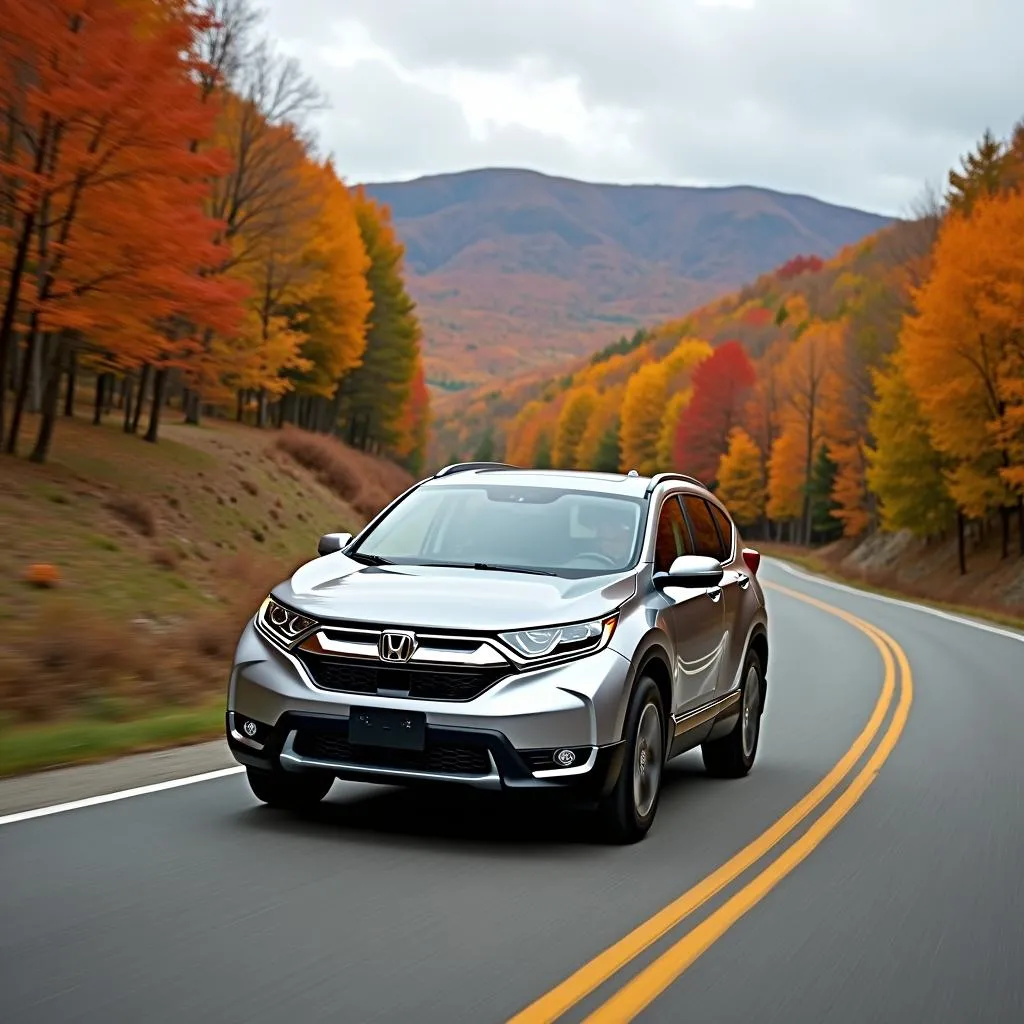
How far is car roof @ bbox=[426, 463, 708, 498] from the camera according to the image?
9.01 metres

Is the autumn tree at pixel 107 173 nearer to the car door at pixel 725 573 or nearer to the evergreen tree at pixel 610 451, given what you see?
the car door at pixel 725 573

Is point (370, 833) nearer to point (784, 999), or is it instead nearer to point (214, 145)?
point (784, 999)

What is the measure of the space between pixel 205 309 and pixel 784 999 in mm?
22120

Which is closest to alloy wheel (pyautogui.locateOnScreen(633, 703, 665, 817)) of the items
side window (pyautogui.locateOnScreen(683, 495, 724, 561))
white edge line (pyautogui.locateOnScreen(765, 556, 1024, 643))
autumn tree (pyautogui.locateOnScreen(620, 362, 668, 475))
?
side window (pyautogui.locateOnScreen(683, 495, 724, 561))

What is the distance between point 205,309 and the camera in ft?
84.6

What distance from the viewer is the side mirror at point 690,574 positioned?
821 cm

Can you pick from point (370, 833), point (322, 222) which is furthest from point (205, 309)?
point (322, 222)

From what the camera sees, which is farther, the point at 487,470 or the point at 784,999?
the point at 487,470

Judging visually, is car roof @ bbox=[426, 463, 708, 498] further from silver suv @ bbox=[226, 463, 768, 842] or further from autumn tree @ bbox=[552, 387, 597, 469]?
autumn tree @ bbox=[552, 387, 597, 469]

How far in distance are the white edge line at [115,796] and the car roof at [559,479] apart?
218 centimetres

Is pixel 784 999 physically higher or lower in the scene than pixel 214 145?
lower

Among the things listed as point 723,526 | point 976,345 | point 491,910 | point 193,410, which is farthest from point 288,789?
point 193,410

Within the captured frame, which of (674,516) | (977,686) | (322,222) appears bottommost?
(977,686)

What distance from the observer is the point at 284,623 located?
744cm
